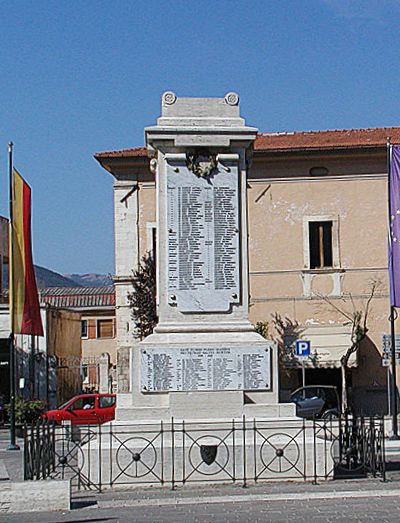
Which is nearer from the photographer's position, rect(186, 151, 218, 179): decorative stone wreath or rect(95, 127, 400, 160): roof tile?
rect(186, 151, 218, 179): decorative stone wreath

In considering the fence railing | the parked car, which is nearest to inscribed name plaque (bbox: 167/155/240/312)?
the fence railing

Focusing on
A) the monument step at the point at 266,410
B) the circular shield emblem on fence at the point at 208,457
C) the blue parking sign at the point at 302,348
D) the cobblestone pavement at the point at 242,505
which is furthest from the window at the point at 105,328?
the cobblestone pavement at the point at 242,505

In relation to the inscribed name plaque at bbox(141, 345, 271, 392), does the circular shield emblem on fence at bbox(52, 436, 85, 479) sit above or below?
below

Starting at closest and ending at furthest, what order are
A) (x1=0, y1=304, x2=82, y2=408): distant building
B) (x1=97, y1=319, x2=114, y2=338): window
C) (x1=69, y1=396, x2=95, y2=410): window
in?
(x1=69, y1=396, x2=95, y2=410): window
(x1=0, y1=304, x2=82, y2=408): distant building
(x1=97, y1=319, x2=114, y2=338): window

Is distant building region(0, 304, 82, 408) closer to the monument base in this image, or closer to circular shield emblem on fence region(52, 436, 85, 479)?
circular shield emblem on fence region(52, 436, 85, 479)

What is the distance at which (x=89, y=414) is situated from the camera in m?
31.5

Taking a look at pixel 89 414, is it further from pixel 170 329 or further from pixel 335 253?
pixel 170 329

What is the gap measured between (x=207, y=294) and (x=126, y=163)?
936 inches

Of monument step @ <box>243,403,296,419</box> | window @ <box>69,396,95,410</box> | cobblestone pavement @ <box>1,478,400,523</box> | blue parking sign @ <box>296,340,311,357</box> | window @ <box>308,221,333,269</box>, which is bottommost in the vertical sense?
cobblestone pavement @ <box>1,478,400,523</box>

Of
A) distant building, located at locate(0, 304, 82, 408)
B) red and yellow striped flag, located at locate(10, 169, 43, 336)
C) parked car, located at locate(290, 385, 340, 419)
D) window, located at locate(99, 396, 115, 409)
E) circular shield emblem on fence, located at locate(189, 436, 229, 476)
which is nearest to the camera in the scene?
circular shield emblem on fence, located at locate(189, 436, 229, 476)

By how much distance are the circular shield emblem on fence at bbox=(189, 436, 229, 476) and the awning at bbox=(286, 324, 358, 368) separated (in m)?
22.3

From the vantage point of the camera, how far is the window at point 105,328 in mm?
60781

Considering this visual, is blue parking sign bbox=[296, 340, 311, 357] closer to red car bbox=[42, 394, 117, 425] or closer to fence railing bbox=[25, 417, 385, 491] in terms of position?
red car bbox=[42, 394, 117, 425]

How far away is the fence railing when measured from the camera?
14047mm
